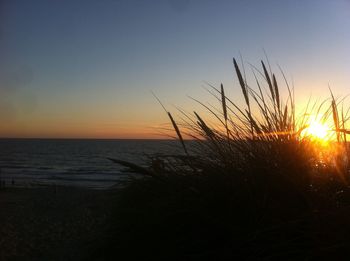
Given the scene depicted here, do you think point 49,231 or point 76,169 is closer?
point 49,231

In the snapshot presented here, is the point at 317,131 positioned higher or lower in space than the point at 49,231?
higher

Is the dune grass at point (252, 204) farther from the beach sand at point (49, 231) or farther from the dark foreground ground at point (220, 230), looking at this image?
the beach sand at point (49, 231)

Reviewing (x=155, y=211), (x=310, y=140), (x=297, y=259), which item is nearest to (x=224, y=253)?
(x=297, y=259)

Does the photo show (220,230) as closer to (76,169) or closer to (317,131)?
(317,131)

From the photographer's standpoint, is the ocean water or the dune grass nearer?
the dune grass

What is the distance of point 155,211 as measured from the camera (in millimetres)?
2203

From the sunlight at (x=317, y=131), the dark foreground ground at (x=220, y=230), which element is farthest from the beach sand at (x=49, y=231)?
the sunlight at (x=317, y=131)

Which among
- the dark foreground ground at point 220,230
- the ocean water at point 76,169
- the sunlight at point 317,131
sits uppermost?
the sunlight at point 317,131

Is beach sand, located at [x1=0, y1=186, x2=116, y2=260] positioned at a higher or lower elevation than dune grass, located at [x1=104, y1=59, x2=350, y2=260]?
lower

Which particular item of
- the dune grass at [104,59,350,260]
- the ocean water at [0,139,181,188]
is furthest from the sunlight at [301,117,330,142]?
the ocean water at [0,139,181,188]

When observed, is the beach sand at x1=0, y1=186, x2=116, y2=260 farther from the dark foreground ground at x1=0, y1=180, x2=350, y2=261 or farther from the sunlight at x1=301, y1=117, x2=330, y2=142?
the sunlight at x1=301, y1=117, x2=330, y2=142

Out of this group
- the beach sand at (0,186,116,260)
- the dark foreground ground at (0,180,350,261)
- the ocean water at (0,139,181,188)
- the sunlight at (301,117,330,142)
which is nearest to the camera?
the dark foreground ground at (0,180,350,261)

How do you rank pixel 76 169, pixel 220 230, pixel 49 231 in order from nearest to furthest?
pixel 220 230, pixel 49 231, pixel 76 169

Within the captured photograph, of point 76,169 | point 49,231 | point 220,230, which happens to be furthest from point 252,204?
point 76,169
